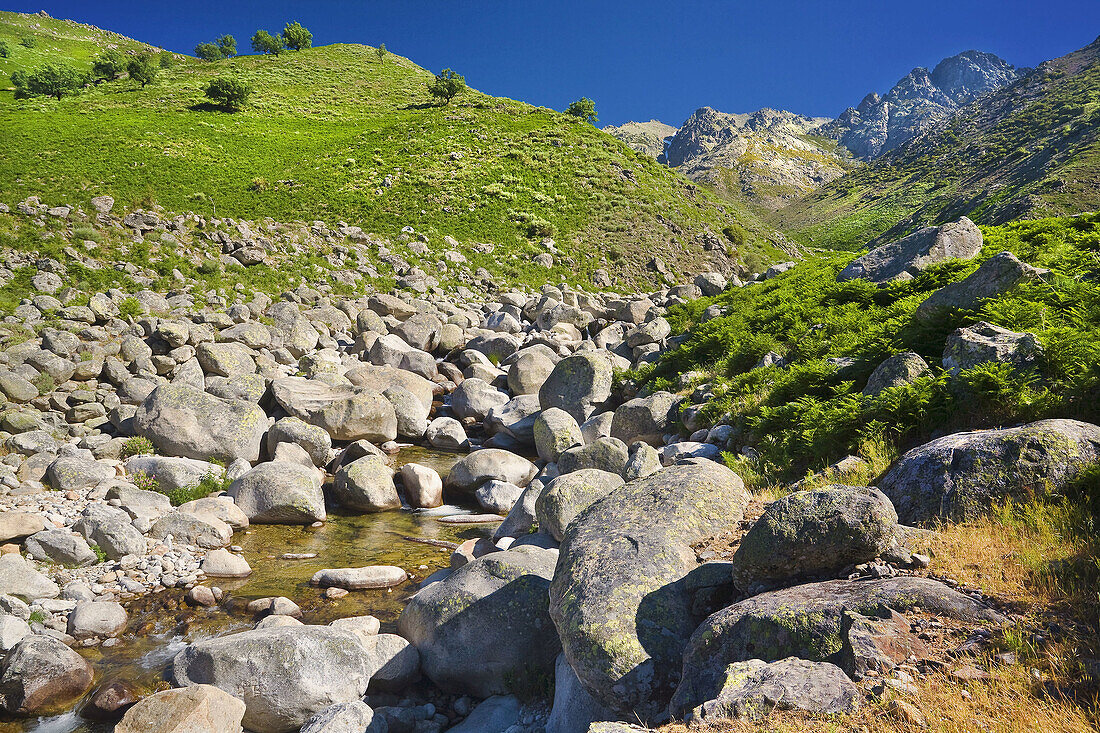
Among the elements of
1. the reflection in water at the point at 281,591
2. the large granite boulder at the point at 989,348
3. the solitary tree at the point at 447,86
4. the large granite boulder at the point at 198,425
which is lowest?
the reflection in water at the point at 281,591

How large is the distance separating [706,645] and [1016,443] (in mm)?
4129

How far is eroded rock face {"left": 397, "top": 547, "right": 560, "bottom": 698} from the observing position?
Answer: 7805mm

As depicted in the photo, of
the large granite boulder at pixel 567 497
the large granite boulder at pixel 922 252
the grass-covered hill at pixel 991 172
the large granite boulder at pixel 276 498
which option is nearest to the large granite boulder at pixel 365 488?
the large granite boulder at pixel 276 498

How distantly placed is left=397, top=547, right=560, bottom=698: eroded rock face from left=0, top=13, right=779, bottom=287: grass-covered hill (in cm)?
3773

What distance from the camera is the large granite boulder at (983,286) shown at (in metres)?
11.2

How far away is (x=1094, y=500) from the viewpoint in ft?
18.0

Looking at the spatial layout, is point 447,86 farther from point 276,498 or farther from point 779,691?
point 779,691

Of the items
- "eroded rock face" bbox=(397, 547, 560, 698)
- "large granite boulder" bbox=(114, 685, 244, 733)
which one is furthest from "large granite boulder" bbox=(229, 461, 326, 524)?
"large granite boulder" bbox=(114, 685, 244, 733)

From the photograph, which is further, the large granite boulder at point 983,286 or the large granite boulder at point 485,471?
the large granite boulder at point 485,471

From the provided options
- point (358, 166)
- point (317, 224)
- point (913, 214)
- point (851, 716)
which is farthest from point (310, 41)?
point (851, 716)

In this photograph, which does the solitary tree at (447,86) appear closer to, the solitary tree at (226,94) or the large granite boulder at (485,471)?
the solitary tree at (226,94)

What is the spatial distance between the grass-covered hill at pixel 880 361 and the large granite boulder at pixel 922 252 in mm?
809

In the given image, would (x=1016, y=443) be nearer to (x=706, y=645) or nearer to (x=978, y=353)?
(x=978, y=353)

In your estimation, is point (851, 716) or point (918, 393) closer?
point (851, 716)
